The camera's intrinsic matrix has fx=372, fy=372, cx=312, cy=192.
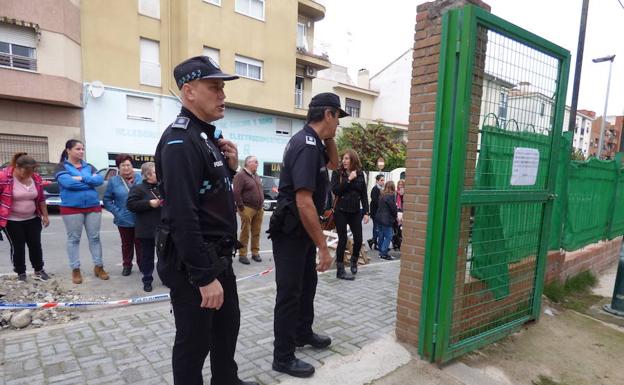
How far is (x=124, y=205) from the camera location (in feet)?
17.2

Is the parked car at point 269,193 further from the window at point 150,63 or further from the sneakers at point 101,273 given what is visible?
the sneakers at point 101,273

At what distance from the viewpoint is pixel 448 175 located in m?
2.79

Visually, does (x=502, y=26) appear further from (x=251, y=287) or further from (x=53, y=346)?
(x=53, y=346)

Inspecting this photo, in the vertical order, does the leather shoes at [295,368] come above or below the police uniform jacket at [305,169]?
below

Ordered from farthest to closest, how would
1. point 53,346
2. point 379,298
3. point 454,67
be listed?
1. point 379,298
2. point 53,346
3. point 454,67

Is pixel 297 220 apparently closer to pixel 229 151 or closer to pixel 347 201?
pixel 229 151

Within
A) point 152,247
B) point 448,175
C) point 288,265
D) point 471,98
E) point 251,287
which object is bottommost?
point 251,287

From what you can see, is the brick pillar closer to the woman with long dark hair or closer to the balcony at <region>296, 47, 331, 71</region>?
the woman with long dark hair

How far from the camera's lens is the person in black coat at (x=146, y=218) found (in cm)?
477

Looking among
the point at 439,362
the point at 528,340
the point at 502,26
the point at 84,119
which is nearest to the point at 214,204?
the point at 439,362

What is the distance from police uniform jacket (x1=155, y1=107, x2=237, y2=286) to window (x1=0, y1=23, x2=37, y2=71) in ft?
51.4

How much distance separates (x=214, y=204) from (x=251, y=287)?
3288mm

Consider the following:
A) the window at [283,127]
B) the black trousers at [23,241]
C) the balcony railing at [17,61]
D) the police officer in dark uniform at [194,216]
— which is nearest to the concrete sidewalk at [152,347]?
the police officer in dark uniform at [194,216]

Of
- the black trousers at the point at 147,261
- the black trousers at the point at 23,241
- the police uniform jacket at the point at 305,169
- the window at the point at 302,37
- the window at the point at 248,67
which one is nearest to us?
the police uniform jacket at the point at 305,169
